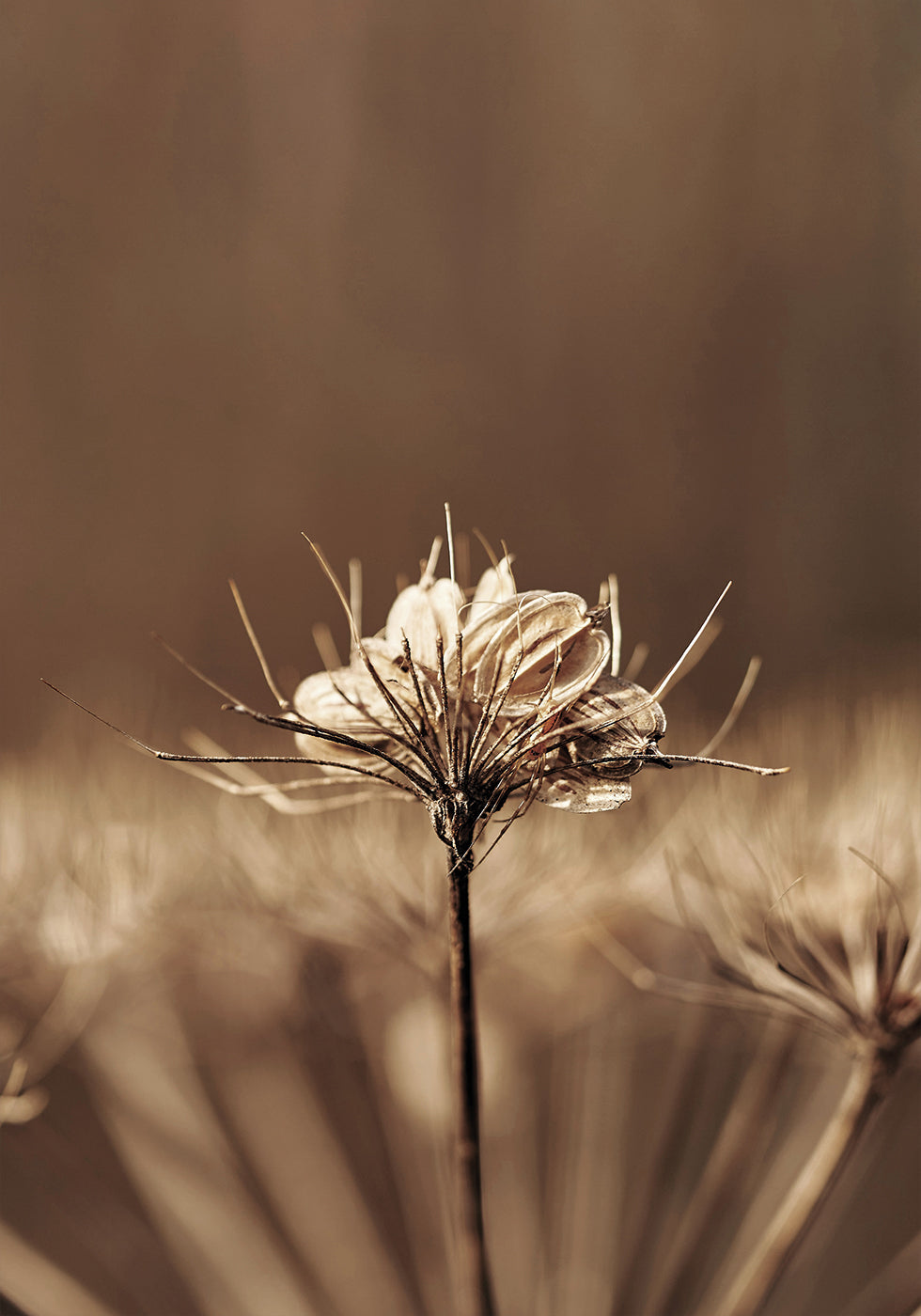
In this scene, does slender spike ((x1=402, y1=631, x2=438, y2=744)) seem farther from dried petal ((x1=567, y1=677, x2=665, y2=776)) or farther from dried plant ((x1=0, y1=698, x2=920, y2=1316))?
dried plant ((x1=0, y1=698, x2=920, y2=1316))

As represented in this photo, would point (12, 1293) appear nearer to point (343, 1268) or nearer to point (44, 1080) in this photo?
point (343, 1268)

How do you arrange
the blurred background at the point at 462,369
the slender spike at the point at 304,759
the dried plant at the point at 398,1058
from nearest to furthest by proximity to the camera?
the slender spike at the point at 304,759 < the dried plant at the point at 398,1058 < the blurred background at the point at 462,369

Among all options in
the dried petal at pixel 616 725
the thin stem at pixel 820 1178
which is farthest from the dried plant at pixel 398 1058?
the dried petal at pixel 616 725

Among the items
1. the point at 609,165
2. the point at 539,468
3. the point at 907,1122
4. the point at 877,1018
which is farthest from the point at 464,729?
the point at 609,165

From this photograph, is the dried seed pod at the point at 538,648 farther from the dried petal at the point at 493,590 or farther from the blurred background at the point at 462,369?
the blurred background at the point at 462,369

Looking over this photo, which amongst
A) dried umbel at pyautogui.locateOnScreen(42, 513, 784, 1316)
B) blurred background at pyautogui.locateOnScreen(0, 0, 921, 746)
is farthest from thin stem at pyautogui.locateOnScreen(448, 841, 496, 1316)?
blurred background at pyautogui.locateOnScreen(0, 0, 921, 746)
